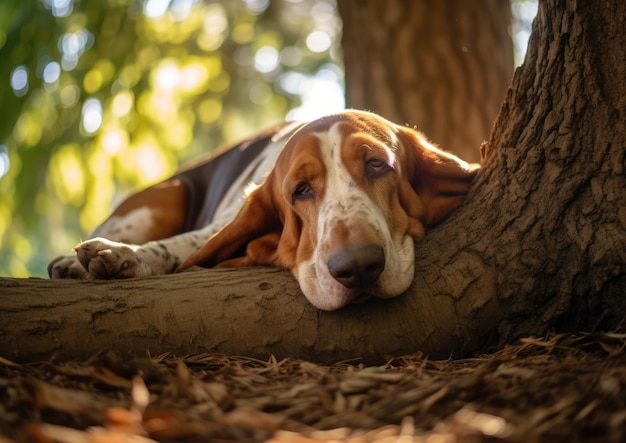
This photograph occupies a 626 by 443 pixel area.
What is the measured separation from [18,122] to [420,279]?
464 cm

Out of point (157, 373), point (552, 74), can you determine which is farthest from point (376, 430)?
point (552, 74)

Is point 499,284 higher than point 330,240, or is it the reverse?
point 330,240

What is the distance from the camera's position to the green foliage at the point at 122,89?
19.7 ft

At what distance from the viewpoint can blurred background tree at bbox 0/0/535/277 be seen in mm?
6004

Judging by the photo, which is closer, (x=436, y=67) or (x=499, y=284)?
(x=499, y=284)

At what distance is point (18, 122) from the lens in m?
6.32

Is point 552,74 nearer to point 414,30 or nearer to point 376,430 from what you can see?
point 376,430

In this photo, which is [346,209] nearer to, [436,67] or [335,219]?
[335,219]

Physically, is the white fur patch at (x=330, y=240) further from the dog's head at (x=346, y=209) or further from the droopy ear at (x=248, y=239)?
the droopy ear at (x=248, y=239)

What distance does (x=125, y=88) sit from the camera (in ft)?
22.4

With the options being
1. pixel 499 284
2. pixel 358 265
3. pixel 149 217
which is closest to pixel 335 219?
pixel 358 265

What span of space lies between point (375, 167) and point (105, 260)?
4.38 feet

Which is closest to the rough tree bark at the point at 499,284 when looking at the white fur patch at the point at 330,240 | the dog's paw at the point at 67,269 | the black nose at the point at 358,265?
the white fur patch at the point at 330,240

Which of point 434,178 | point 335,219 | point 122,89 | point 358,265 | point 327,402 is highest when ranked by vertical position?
point 122,89
